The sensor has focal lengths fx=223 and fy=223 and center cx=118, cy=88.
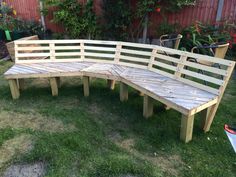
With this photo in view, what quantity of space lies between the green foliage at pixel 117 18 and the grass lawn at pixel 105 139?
3.45 metres

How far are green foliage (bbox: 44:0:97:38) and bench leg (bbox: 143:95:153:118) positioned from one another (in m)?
4.40

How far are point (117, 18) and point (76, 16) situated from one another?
1354mm

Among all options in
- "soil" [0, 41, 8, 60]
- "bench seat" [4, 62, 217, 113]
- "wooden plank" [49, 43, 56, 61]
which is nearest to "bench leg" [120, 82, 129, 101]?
"bench seat" [4, 62, 217, 113]

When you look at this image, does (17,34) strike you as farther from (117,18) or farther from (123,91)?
(123,91)

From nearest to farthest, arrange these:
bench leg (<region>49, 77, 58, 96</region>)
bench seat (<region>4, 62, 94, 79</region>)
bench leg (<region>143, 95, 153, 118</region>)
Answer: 1. bench leg (<region>143, 95, 153, 118</region>)
2. bench seat (<region>4, 62, 94, 79</region>)
3. bench leg (<region>49, 77, 58, 96</region>)

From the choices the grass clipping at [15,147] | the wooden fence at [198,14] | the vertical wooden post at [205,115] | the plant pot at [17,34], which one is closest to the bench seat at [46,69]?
the grass clipping at [15,147]

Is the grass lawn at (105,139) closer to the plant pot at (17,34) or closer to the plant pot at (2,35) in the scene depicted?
the plant pot at (17,34)

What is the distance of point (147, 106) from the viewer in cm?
301

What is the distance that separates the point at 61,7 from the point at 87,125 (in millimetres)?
5208

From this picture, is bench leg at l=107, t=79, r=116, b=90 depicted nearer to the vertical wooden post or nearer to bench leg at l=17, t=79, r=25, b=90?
bench leg at l=17, t=79, r=25, b=90

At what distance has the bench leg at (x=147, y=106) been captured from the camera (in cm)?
299

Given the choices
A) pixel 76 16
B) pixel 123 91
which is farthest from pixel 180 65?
pixel 76 16

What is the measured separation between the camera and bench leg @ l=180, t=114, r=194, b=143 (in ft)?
8.07

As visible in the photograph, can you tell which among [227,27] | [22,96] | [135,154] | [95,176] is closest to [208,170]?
[135,154]
